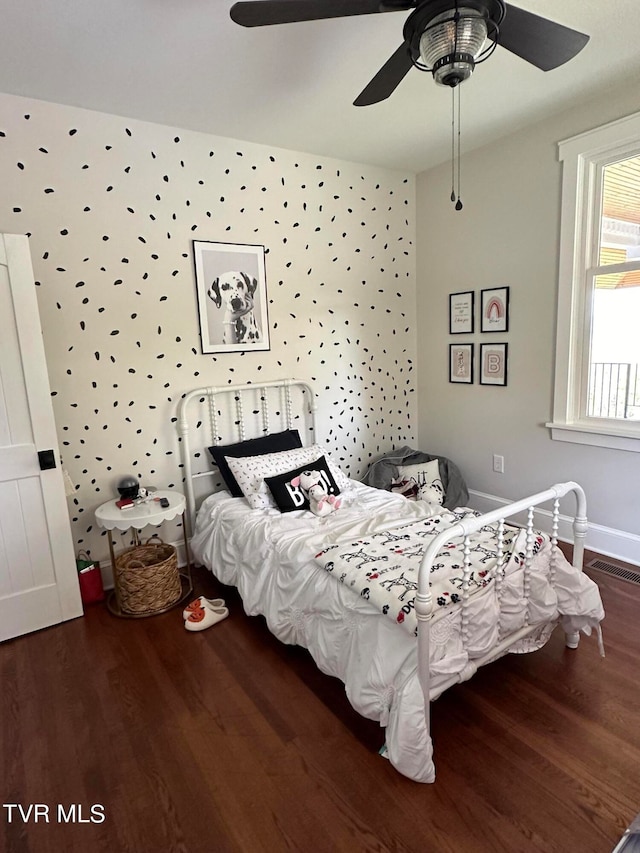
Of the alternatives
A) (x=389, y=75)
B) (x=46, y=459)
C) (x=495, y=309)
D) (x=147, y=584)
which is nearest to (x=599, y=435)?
(x=495, y=309)

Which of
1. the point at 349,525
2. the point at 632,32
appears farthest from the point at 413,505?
the point at 632,32

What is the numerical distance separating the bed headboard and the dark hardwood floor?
43.0 inches

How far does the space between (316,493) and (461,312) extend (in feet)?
6.41

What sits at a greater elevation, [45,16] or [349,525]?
[45,16]

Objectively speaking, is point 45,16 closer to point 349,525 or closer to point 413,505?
point 349,525

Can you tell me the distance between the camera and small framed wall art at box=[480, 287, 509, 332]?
3.42 meters

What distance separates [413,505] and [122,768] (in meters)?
1.78

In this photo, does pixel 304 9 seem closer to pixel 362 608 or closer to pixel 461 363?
pixel 362 608

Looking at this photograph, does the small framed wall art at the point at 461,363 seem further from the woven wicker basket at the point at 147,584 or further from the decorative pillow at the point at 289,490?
the woven wicker basket at the point at 147,584

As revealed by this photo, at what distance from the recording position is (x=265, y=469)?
117 inches

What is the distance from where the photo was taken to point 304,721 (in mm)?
1873

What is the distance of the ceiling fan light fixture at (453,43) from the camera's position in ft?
4.49

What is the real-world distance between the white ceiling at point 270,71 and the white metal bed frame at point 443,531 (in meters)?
1.60

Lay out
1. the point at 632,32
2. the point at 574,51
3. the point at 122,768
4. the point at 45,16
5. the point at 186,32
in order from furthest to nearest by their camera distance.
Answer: the point at 632,32 < the point at 186,32 < the point at 45,16 < the point at 122,768 < the point at 574,51
